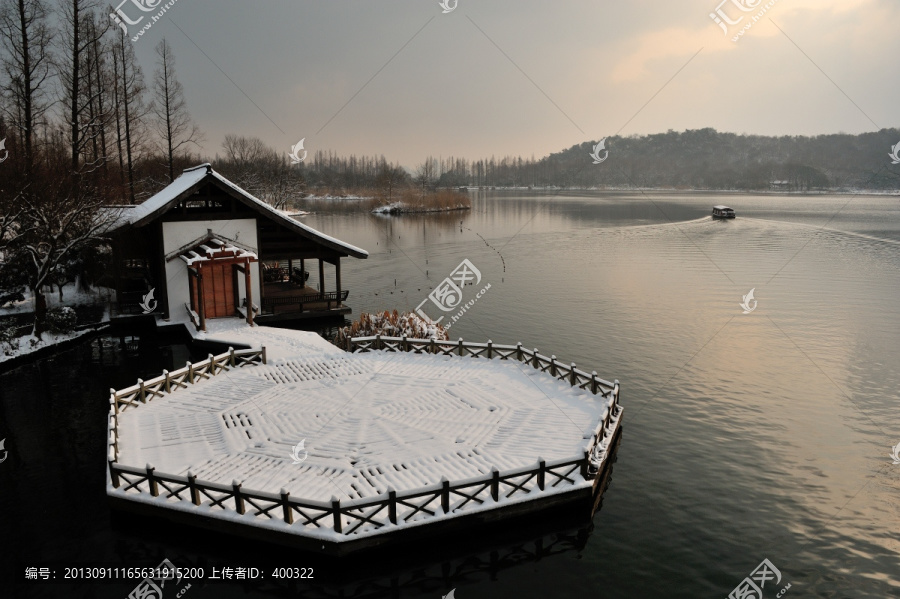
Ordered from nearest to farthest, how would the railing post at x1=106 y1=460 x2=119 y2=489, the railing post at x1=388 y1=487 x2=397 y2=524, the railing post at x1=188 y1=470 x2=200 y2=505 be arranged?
the railing post at x1=388 y1=487 x2=397 y2=524 < the railing post at x1=188 y1=470 x2=200 y2=505 < the railing post at x1=106 y1=460 x2=119 y2=489

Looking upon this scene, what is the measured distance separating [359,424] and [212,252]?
1574 cm

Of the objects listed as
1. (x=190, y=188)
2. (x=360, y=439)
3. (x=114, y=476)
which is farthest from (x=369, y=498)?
(x=190, y=188)

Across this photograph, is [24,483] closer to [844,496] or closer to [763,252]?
[844,496]

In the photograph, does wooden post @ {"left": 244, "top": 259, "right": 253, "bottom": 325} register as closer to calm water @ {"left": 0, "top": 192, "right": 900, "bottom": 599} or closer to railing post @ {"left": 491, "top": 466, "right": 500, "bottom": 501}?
calm water @ {"left": 0, "top": 192, "right": 900, "bottom": 599}

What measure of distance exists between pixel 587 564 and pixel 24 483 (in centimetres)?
1416

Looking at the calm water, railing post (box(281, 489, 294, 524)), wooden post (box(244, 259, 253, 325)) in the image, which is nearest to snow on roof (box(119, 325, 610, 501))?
railing post (box(281, 489, 294, 524))

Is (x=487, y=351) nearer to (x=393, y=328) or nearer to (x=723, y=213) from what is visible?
(x=393, y=328)

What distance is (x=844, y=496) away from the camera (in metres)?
16.0

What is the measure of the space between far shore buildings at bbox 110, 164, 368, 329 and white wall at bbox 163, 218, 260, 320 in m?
0.05

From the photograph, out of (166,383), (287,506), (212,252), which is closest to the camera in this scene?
(287,506)

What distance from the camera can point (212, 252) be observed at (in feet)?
95.7

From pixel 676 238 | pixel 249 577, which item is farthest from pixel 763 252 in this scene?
pixel 249 577

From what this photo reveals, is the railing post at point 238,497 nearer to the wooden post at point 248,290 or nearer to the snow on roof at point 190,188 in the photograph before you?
the wooden post at point 248,290

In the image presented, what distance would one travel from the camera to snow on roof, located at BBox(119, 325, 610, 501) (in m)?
14.9
